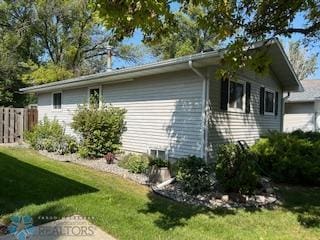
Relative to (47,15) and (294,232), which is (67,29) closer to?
(47,15)

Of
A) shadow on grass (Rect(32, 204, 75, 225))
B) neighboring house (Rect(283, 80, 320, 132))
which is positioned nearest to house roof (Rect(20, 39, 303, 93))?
neighboring house (Rect(283, 80, 320, 132))

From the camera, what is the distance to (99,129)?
488 inches

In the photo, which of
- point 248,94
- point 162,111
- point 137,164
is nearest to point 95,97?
point 162,111

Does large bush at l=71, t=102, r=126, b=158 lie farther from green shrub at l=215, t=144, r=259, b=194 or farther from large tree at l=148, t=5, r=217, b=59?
large tree at l=148, t=5, r=217, b=59

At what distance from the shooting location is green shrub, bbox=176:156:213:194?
7.77 metres

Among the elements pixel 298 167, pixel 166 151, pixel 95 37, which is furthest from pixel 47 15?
pixel 298 167

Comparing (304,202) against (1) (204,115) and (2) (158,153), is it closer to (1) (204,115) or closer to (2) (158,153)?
(1) (204,115)

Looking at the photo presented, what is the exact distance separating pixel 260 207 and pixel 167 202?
69.7 inches

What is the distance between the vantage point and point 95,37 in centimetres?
3075

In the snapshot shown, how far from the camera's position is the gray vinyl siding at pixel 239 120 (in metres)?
10.3

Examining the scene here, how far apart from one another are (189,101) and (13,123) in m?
10.0

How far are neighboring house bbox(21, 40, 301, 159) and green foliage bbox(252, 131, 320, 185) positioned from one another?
1413 mm

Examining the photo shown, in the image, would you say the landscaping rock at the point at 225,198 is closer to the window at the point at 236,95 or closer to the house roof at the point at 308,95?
the window at the point at 236,95

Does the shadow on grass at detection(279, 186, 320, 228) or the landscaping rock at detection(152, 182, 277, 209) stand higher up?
the landscaping rock at detection(152, 182, 277, 209)
